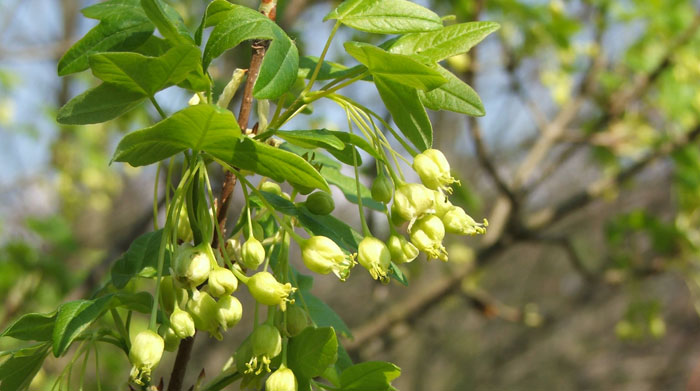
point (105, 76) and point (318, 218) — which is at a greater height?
point (105, 76)

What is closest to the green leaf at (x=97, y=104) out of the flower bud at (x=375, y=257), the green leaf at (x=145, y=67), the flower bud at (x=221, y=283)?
the green leaf at (x=145, y=67)

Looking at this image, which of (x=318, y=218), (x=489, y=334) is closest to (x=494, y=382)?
(x=489, y=334)

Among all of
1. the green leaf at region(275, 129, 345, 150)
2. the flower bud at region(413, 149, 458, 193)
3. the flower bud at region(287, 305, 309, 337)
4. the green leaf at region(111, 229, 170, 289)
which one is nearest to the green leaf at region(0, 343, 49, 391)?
the green leaf at region(111, 229, 170, 289)

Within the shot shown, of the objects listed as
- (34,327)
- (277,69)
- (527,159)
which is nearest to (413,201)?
(277,69)

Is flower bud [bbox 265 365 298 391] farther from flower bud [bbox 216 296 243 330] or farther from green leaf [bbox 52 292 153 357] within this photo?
green leaf [bbox 52 292 153 357]

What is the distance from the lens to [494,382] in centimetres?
911

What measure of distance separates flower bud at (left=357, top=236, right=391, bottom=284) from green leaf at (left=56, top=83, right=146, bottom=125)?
1.15 ft

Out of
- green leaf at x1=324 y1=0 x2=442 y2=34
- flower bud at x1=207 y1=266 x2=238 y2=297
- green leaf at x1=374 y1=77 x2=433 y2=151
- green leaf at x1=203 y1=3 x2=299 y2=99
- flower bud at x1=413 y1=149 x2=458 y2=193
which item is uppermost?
green leaf at x1=324 y1=0 x2=442 y2=34

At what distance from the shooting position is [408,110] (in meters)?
0.86

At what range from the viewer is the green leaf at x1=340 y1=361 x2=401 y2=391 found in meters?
0.84

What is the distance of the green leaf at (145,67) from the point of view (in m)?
0.76

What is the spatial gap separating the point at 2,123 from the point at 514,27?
377cm

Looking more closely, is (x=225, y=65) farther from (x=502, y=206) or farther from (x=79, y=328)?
(x=79, y=328)

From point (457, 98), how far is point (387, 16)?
142 mm
